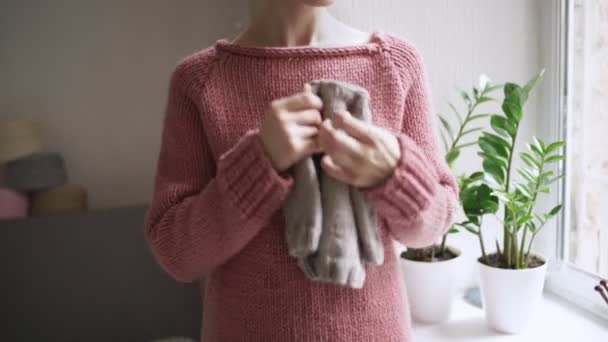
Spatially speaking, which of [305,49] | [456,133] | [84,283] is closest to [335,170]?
[305,49]

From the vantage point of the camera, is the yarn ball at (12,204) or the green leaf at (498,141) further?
the yarn ball at (12,204)

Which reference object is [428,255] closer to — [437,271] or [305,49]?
[437,271]

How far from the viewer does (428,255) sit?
3.47ft

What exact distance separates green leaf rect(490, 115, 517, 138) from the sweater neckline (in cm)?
41

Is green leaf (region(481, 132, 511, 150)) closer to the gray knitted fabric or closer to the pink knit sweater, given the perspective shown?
the pink knit sweater

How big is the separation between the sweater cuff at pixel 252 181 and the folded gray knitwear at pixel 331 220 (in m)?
0.02

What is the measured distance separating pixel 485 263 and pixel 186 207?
0.67 metres

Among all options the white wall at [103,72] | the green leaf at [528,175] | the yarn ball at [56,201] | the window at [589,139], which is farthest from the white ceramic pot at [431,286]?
the yarn ball at [56,201]

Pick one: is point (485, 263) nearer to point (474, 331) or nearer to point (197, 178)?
point (474, 331)

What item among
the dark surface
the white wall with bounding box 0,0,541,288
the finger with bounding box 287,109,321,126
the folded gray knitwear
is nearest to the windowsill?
the folded gray knitwear

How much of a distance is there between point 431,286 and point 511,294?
148 millimetres

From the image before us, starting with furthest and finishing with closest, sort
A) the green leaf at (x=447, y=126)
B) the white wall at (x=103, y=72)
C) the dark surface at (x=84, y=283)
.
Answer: the white wall at (x=103, y=72), the dark surface at (x=84, y=283), the green leaf at (x=447, y=126)

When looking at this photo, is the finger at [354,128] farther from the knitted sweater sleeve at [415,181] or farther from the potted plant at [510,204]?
the potted plant at [510,204]

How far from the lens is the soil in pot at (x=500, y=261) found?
3.27 ft
